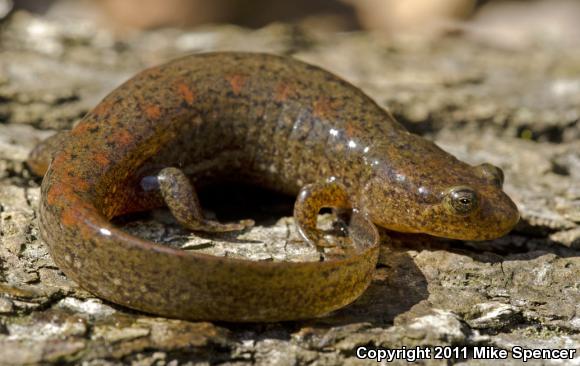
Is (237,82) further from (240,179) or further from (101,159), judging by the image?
(101,159)

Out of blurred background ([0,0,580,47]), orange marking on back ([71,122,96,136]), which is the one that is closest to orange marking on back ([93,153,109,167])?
orange marking on back ([71,122,96,136])

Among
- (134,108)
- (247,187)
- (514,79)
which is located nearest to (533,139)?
(514,79)

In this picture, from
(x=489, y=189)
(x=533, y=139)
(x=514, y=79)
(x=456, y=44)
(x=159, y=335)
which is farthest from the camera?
(x=456, y=44)

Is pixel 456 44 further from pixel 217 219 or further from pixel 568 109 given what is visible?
pixel 217 219

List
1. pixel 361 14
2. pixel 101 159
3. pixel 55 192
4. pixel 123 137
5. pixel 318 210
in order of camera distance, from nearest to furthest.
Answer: pixel 55 192 → pixel 101 159 → pixel 123 137 → pixel 318 210 → pixel 361 14

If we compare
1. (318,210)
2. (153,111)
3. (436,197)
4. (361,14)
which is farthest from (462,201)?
(361,14)

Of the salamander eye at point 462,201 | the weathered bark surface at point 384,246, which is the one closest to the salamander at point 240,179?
the salamander eye at point 462,201
